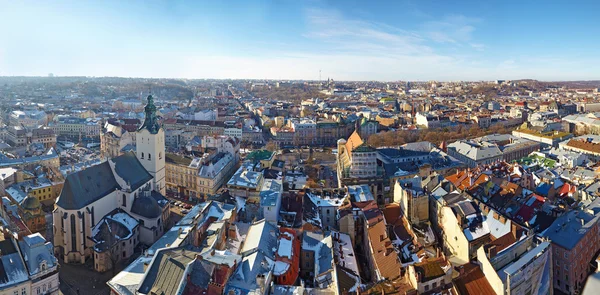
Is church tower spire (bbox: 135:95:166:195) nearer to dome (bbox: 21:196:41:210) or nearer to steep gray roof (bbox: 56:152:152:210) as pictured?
steep gray roof (bbox: 56:152:152:210)

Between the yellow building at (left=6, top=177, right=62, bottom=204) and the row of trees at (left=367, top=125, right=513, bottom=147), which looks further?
the row of trees at (left=367, top=125, right=513, bottom=147)

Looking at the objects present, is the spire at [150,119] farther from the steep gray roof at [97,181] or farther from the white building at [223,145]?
the white building at [223,145]

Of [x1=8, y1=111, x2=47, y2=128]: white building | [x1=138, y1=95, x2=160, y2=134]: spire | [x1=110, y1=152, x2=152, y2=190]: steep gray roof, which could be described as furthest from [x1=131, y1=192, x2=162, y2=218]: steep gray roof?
[x1=8, y1=111, x2=47, y2=128]: white building

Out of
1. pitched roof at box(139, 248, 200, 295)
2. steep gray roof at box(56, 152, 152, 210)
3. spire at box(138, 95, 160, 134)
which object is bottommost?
pitched roof at box(139, 248, 200, 295)

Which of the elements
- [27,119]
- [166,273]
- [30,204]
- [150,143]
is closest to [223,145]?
[150,143]

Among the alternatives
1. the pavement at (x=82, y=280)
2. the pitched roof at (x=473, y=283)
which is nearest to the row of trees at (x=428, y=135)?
the pitched roof at (x=473, y=283)

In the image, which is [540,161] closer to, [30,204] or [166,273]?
[166,273]

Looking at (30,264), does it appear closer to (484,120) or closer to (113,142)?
(113,142)

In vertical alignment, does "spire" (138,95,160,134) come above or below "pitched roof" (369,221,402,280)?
above
